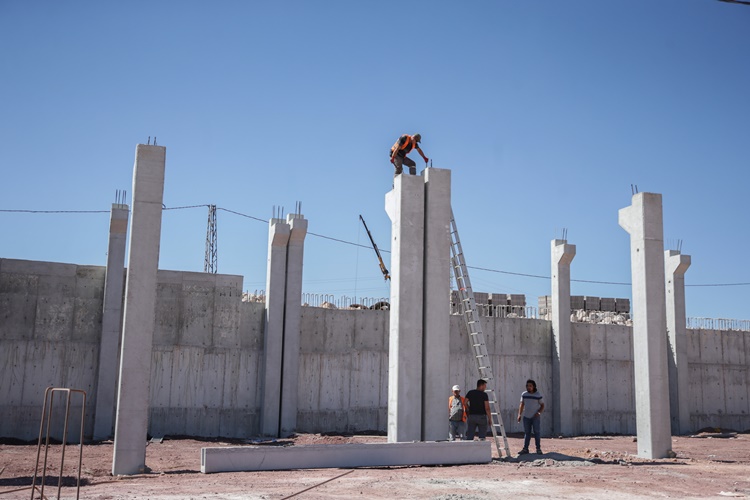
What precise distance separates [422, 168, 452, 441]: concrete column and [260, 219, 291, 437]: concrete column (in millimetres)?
8046

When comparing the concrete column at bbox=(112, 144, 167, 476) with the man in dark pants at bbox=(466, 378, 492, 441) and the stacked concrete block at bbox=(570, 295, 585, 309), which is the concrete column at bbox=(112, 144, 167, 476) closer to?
the man in dark pants at bbox=(466, 378, 492, 441)

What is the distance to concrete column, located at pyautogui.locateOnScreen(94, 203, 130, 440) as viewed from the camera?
1942cm

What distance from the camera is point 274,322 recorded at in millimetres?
21578

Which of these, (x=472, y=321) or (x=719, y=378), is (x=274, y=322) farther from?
(x=719, y=378)

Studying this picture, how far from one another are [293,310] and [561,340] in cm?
931

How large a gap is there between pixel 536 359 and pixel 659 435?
974 centimetres

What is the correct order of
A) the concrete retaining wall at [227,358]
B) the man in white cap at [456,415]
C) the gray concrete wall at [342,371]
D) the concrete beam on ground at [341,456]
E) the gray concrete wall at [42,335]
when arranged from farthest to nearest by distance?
the gray concrete wall at [342,371], the concrete retaining wall at [227,358], the gray concrete wall at [42,335], the man in white cap at [456,415], the concrete beam on ground at [341,456]

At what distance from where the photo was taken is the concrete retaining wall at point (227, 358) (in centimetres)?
1972

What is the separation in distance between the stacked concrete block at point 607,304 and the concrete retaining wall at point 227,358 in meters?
7.18

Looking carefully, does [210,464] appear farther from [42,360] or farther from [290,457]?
[42,360]

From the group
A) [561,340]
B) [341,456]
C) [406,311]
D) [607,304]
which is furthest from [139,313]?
[607,304]

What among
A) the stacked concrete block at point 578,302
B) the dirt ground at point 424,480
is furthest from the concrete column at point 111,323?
the stacked concrete block at point 578,302

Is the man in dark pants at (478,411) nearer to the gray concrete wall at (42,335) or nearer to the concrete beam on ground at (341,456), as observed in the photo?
the concrete beam on ground at (341,456)

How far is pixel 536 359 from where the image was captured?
25141mm
